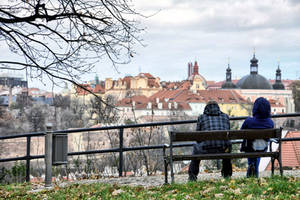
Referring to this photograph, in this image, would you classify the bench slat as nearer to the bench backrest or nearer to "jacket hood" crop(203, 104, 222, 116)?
the bench backrest

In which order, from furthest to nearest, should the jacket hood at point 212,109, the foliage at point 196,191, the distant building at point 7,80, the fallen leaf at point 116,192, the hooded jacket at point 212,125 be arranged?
the distant building at point 7,80
the jacket hood at point 212,109
the hooded jacket at point 212,125
the fallen leaf at point 116,192
the foliage at point 196,191

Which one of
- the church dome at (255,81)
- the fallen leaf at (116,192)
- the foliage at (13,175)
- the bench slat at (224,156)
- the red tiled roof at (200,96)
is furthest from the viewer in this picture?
the church dome at (255,81)

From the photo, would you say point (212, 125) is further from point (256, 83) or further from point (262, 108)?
point (256, 83)

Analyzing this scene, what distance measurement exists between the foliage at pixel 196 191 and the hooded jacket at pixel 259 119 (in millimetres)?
739

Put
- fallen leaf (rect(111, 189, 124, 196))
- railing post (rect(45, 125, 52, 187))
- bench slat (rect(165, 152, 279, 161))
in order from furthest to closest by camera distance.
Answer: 1. railing post (rect(45, 125, 52, 187))
2. bench slat (rect(165, 152, 279, 161))
3. fallen leaf (rect(111, 189, 124, 196))

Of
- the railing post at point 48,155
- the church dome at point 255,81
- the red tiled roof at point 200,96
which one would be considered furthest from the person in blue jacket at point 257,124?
the church dome at point 255,81

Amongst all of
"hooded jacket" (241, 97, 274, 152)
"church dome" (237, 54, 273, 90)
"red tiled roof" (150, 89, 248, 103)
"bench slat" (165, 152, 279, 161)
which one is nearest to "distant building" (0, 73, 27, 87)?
"bench slat" (165, 152, 279, 161)

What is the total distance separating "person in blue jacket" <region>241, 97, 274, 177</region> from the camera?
25.1 feet

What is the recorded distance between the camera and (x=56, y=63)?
361 inches

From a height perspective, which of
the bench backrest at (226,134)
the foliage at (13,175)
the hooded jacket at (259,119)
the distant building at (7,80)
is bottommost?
the foliage at (13,175)

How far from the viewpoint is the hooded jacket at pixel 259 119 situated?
25.0 feet

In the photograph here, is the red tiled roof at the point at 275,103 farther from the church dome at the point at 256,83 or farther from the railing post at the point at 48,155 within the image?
the railing post at the point at 48,155

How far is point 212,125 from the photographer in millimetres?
7727

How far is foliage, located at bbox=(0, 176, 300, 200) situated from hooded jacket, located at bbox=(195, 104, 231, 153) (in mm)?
563
